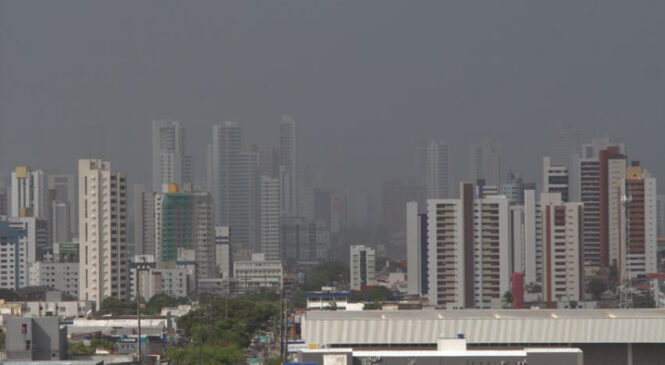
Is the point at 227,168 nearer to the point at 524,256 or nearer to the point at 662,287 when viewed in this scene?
the point at 524,256

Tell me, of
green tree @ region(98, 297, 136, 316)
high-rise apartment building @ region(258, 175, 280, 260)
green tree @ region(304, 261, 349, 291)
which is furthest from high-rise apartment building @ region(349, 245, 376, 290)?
green tree @ region(98, 297, 136, 316)

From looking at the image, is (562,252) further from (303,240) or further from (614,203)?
(303,240)

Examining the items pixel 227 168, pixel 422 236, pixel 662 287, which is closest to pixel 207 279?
pixel 422 236

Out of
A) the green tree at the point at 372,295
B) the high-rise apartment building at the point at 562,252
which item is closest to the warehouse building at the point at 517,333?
the green tree at the point at 372,295

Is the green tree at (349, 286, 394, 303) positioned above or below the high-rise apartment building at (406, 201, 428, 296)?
below

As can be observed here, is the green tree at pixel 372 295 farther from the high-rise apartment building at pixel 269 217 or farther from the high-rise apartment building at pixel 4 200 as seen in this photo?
the high-rise apartment building at pixel 4 200

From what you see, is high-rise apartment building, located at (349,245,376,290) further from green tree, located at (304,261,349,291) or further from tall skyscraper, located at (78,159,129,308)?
tall skyscraper, located at (78,159,129,308)
